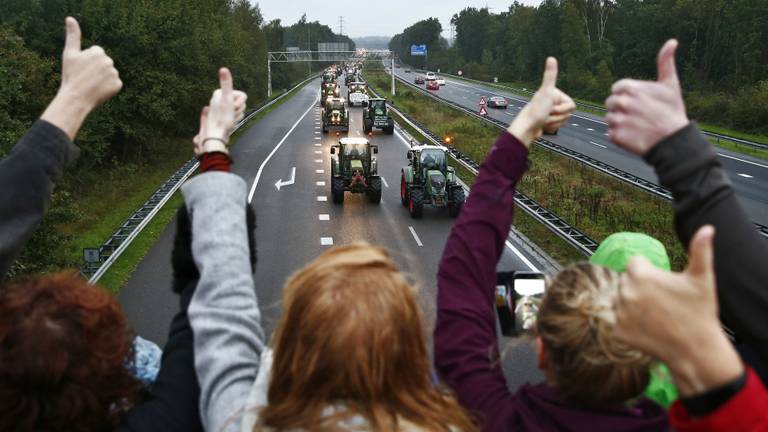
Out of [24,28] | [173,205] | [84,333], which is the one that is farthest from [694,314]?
[24,28]

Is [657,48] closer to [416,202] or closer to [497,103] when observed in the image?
[497,103]

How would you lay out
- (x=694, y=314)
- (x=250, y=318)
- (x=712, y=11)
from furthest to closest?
(x=712, y=11), (x=250, y=318), (x=694, y=314)

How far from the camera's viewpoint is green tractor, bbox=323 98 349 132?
4688 centimetres

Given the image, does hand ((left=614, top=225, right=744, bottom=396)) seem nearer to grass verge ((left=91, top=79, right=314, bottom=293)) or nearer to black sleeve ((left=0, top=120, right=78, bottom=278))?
black sleeve ((left=0, top=120, right=78, bottom=278))

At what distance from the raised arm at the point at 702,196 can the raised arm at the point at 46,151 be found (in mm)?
1755

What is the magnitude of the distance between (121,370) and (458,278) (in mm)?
1117

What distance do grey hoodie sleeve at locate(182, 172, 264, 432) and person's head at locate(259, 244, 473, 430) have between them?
208mm

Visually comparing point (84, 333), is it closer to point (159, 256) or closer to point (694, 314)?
point (694, 314)

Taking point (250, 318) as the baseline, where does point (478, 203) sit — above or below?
above

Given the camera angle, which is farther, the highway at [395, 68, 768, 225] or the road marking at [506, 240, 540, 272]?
the highway at [395, 68, 768, 225]

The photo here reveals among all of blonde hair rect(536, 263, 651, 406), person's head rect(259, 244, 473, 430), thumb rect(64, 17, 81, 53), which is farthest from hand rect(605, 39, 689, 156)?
thumb rect(64, 17, 81, 53)

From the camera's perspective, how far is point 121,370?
2.12 m

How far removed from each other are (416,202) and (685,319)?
20122 mm

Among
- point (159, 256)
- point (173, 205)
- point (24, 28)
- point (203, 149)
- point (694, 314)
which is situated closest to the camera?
point (694, 314)
